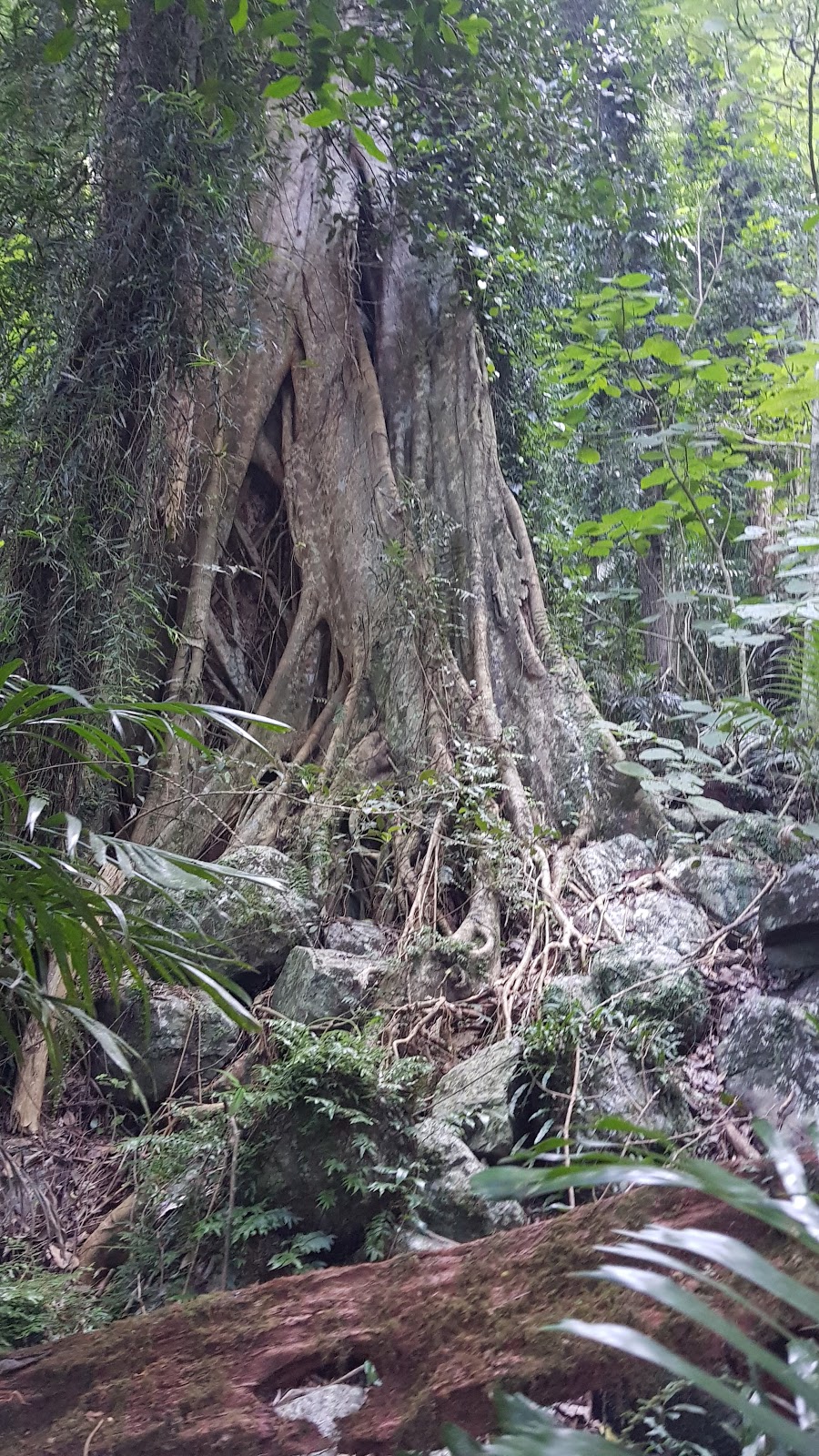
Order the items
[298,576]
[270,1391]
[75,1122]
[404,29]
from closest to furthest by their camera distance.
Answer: [270,1391], [75,1122], [404,29], [298,576]

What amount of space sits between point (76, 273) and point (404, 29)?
1732 mm

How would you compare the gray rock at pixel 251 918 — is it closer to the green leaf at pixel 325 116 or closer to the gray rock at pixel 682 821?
the gray rock at pixel 682 821

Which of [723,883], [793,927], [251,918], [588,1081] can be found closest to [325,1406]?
[588,1081]

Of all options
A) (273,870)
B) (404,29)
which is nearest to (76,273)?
(404,29)

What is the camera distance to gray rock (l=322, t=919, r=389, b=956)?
386cm

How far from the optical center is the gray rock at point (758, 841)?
13.4 ft

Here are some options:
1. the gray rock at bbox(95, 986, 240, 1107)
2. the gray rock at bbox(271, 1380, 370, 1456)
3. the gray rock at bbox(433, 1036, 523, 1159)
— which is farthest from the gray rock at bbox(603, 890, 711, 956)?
the gray rock at bbox(271, 1380, 370, 1456)

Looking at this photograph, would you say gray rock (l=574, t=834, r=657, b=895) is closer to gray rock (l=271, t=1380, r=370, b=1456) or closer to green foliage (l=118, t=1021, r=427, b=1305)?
green foliage (l=118, t=1021, r=427, b=1305)

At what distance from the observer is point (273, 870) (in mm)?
3930

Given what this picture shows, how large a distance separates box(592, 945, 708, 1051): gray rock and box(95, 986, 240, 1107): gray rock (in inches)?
55.3

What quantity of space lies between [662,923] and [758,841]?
29.0 inches

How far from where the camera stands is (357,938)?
3.89 meters

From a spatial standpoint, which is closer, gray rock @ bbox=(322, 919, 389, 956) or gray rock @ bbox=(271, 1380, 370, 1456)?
gray rock @ bbox=(271, 1380, 370, 1456)

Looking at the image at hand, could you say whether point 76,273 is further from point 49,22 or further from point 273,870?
point 273,870
